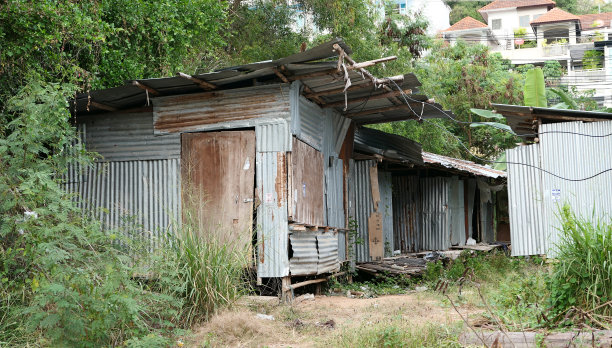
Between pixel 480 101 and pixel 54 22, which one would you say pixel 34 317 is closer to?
pixel 54 22

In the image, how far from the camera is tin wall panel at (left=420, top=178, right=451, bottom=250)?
1597cm

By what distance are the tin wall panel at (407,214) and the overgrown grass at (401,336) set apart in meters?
9.39

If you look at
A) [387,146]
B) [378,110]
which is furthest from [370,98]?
[387,146]

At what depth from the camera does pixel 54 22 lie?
855cm

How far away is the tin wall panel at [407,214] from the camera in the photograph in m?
15.6

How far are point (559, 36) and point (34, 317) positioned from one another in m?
40.9

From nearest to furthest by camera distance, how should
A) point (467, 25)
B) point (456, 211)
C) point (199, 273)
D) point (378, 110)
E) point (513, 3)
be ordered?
point (199, 273) → point (378, 110) → point (456, 211) → point (467, 25) → point (513, 3)

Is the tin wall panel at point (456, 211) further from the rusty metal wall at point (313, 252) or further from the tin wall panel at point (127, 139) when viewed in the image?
the tin wall panel at point (127, 139)

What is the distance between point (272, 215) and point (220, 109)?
1.73 metres

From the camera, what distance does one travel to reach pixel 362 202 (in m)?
12.9

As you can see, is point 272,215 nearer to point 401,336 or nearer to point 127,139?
point 127,139

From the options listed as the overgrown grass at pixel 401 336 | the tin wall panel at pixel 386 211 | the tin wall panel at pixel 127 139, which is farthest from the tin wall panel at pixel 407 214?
the overgrown grass at pixel 401 336

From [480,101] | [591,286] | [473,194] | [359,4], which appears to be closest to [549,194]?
[591,286]

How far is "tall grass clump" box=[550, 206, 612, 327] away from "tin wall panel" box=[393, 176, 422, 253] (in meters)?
9.26
